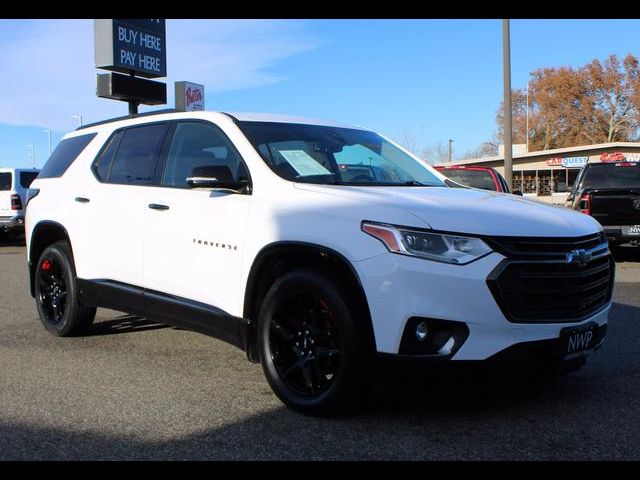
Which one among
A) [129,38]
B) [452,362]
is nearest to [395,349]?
[452,362]

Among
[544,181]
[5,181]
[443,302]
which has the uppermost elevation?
[544,181]

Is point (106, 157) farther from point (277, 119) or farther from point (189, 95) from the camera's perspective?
point (189, 95)

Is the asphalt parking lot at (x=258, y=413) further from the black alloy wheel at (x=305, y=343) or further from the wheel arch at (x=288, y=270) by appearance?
the wheel arch at (x=288, y=270)

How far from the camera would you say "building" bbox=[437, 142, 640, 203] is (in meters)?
40.0

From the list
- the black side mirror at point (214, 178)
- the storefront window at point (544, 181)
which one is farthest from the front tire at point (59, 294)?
the storefront window at point (544, 181)

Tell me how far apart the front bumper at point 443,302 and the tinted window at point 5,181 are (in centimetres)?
1721

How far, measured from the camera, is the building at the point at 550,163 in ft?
131

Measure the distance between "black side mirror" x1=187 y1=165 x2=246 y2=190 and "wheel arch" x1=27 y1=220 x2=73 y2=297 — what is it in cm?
218

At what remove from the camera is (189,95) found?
1730 centimetres

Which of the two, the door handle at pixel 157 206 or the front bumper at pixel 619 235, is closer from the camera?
the door handle at pixel 157 206

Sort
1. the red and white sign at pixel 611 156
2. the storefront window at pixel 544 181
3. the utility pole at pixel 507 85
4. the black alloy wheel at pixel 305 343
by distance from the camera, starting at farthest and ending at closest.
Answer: the storefront window at pixel 544 181
the red and white sign at pixel 611 156
the utility pole at pixel 507 85
the black alloy wheel at pixel 305 343

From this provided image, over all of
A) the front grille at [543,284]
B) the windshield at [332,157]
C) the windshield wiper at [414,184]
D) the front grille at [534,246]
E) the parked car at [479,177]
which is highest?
the parked car at [479,177]

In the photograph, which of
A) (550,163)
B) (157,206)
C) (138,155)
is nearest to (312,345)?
(157,206)

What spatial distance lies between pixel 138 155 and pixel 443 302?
3.05 m
